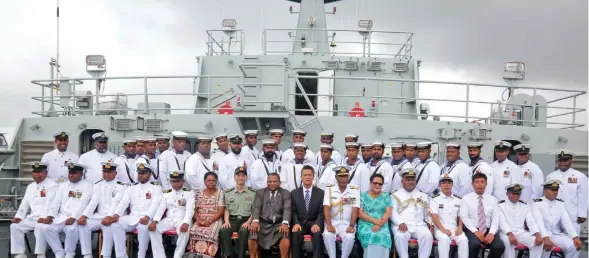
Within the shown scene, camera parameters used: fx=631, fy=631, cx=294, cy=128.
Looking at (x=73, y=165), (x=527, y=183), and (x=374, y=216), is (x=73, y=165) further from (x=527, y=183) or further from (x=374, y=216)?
(x=527, y=183)

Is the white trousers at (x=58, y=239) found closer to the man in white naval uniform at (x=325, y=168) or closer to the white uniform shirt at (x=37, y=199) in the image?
the white uniform shirt at (x=37, y=199)

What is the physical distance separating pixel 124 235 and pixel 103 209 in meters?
0.57

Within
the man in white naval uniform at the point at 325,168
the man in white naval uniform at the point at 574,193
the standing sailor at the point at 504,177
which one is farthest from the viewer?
the man in white naval uniform at the point at 574,193

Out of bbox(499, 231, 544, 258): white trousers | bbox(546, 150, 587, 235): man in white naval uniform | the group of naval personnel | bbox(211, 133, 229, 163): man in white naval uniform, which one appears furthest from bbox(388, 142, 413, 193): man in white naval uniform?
bbox(211, 133, 229, 163): man in white naval uniform

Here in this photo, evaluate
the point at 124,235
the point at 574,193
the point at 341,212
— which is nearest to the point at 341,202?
the point at 341,212

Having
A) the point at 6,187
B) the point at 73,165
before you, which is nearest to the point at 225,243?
the point at 73,165

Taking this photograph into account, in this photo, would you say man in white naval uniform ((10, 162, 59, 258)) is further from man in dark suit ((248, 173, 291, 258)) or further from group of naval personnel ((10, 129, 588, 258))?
man in dark suit ((248, 173, 291, 258))

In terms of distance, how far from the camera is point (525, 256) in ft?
28.6

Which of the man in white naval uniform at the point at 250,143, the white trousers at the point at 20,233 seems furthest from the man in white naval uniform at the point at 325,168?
the white trousers at the point at 20,233

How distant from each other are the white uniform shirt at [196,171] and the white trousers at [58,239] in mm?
1691

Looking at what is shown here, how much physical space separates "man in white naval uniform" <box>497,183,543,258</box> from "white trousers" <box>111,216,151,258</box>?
4.72 m

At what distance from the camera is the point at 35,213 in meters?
9.05

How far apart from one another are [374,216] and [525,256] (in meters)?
2.32

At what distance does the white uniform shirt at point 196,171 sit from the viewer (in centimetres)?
898
